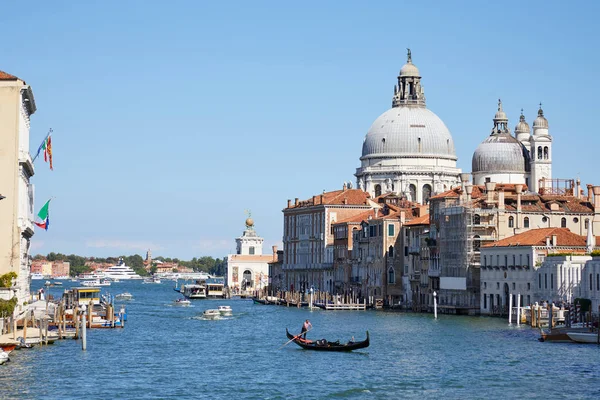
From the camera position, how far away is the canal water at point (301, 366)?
1558 inches

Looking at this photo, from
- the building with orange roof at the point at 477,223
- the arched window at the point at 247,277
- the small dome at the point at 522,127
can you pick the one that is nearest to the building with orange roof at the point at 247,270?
the arched window at the point at 247,277

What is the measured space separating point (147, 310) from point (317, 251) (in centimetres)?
2479

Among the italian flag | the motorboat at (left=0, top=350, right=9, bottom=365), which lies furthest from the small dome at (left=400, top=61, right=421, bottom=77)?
the motorboat at (left=0, top=350, right=9, bottom=365)

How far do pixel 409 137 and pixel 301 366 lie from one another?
264 ft

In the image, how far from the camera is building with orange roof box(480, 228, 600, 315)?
66875 mm

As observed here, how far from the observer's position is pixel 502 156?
11519 centimetres

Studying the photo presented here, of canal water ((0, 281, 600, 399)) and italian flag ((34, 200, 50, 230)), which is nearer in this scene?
canal water ((0, 281, 600, 399))

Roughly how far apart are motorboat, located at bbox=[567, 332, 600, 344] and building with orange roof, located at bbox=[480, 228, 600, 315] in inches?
359

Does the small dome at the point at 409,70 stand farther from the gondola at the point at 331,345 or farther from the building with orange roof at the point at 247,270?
the gondola at the point at 331,345

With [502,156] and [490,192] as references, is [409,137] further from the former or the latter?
[490,192]

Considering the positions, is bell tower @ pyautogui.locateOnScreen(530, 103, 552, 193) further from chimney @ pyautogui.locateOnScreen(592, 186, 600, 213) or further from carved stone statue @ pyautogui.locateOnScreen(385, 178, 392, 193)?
chimney @ pyautogui.locateOnScreen(592, 186, 600, 213)

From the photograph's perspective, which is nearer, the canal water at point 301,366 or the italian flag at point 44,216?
the canal water at point 301,366

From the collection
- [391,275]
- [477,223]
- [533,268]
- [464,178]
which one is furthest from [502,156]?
[533,268]

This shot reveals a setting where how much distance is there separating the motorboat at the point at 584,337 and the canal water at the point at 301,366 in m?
0.86
